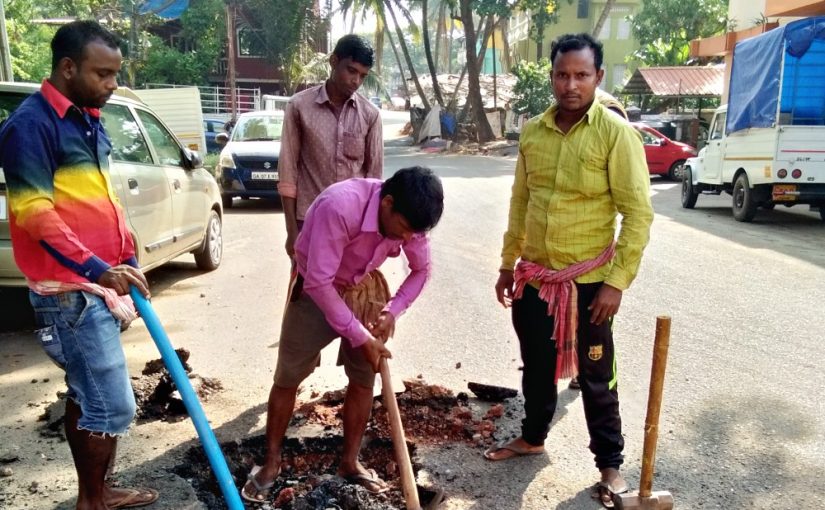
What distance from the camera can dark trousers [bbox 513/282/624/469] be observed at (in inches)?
112

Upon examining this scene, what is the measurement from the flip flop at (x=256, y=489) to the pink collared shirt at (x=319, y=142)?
134 cm

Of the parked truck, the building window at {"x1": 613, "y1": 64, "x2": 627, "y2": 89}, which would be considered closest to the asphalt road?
the parked truck

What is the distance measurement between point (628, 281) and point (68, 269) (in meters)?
2.08

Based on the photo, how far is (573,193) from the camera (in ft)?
9.17

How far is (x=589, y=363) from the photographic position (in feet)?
9.39

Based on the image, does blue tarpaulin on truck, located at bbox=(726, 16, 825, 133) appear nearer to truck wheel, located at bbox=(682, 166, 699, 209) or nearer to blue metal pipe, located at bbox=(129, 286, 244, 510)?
truck wheel, located at bbox=(682, 166, 699, 209)

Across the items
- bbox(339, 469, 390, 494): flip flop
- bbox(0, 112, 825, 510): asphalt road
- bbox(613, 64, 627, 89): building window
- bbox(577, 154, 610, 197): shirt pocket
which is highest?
bbox(613, 64, 627, 89): building window

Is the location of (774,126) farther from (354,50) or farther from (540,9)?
(540,9)

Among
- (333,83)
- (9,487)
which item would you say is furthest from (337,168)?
(9,487)

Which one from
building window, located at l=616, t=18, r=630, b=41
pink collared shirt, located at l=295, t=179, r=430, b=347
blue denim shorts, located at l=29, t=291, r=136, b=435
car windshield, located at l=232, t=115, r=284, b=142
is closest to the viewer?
blue denim shorts, located at l=29, t=291, r=136, b=435

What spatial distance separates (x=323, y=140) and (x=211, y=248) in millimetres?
4199

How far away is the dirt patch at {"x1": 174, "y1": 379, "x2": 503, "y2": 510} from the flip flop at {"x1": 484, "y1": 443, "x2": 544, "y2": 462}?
147 millimetres

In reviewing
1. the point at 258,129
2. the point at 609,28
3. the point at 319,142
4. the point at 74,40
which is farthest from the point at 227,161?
the point at 609,28

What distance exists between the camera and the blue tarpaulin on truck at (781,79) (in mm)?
10414
